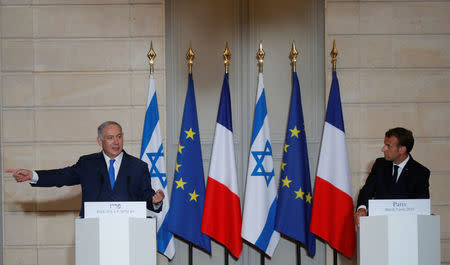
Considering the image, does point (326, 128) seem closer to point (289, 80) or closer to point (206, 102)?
point (289, 80)

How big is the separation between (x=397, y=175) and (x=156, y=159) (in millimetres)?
2168

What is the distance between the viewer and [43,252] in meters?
5.21

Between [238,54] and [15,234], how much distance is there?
2.82 m

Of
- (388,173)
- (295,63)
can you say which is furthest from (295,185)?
(295,63)

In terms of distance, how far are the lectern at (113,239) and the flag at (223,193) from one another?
4.72ft

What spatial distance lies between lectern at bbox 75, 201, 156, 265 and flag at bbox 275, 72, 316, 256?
1.75 m

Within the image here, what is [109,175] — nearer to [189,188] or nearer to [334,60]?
[189,188]

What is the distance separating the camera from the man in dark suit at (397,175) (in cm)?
413

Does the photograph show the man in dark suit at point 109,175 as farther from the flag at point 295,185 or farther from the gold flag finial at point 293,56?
the gold flag finial at point 293,56

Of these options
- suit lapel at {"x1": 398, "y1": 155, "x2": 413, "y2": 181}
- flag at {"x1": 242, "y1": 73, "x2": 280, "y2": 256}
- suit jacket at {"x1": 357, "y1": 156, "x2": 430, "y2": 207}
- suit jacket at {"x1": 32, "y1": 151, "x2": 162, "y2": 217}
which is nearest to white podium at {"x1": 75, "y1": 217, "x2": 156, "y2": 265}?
suit jacket at {"x1": 32, "y1": 151, "x2": 162, "y2": 217}

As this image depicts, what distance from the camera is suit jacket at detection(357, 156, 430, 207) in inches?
163

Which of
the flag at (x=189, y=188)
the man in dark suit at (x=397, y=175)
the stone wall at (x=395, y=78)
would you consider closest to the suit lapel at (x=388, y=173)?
the man in dark suit at (x=397, y=175)

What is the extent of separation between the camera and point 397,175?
4.23 m

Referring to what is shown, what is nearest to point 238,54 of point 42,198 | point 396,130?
point 396,130
